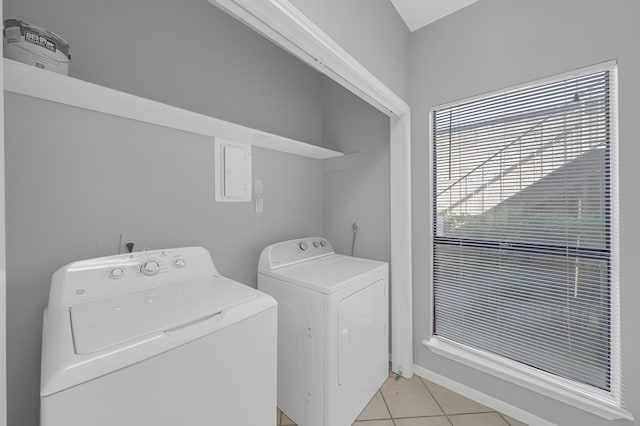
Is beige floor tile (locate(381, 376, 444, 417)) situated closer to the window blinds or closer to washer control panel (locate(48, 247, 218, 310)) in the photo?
the window blinds

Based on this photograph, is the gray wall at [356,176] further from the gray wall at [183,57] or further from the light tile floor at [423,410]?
the light tile floor at [423,410]

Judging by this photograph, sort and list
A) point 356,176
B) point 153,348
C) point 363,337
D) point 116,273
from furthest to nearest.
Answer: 1. point 356,176
2. point 363,337
3. point 116,273
4. point 153,348

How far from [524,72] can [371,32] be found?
0.94 meters

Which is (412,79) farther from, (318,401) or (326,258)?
(318,401)

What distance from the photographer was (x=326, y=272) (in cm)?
160

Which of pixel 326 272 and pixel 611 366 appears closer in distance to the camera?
pixel 611 366

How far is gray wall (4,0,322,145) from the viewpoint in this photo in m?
1.14

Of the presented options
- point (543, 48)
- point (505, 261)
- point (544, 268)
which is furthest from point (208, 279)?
point (543, 48)

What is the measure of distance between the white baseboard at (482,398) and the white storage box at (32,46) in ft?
8.85

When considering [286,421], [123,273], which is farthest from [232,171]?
[286,421]

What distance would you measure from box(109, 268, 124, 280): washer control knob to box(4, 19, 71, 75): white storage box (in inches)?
32.4

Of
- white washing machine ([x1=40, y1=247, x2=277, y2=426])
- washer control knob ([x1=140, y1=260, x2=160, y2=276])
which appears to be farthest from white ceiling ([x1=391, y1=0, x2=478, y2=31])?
washer control knob ([x1=140, y1=260, x2=160, y2=276])

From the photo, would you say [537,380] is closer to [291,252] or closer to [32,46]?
A: [291,252]

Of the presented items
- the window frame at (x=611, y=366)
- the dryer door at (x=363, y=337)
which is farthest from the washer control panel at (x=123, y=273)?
the window frame at (x=611, y=366)
